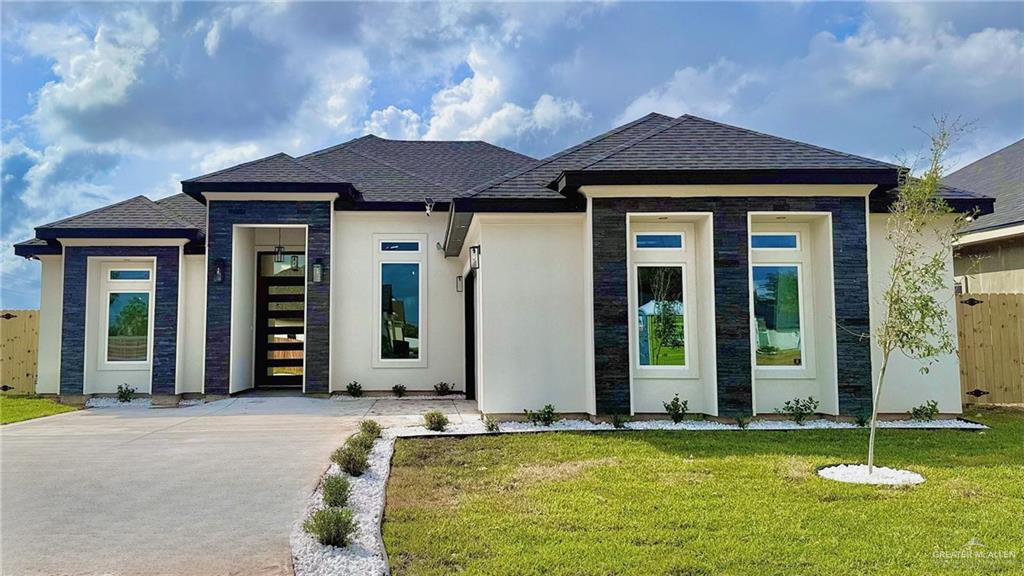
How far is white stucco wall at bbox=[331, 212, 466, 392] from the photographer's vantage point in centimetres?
1198

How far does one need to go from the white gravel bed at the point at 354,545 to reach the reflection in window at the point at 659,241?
509 cm

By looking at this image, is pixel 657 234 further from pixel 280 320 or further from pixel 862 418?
pixel 280 320

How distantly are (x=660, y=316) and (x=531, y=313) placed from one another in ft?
6.07

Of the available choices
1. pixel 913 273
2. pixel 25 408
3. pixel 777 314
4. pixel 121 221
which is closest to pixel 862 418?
pixel 777 314

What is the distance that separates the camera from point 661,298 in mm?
8773

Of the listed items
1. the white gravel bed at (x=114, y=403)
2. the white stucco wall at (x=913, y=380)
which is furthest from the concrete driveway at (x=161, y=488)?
the white stucco wall at (x=913, y=380)

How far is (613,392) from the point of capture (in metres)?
8.32

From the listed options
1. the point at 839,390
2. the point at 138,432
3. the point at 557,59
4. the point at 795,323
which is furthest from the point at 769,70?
the point at 138,432

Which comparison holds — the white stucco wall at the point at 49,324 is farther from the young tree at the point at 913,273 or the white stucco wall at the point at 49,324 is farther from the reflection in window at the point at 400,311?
the young tree at the point at 913,273

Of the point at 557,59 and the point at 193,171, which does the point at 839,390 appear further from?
the point at 193,171

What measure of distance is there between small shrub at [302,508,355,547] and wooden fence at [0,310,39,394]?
13.7 metres

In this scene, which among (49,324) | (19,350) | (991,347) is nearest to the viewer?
(991,347)

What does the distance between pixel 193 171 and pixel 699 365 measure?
10.4 metres

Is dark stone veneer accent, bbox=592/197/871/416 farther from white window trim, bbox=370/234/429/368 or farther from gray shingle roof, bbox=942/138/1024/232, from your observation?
white window trim, bbox=370/234/429/368
